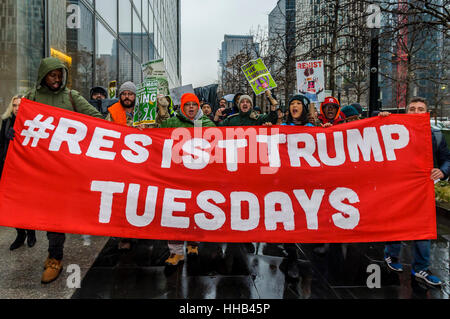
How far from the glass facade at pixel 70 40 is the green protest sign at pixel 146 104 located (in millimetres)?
3363

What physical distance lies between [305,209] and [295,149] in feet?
2.04

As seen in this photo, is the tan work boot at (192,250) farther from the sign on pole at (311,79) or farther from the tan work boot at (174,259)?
the sign on pole at (311,79)

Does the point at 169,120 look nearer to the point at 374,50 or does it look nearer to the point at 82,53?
the point at 374,50

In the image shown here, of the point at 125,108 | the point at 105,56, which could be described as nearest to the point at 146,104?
the point at 125,108

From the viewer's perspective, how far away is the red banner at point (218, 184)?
3.46 m

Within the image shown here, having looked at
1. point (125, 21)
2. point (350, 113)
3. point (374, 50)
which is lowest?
point (350, 113)

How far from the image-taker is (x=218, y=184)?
360 cm

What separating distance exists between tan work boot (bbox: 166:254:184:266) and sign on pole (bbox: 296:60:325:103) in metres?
3.29

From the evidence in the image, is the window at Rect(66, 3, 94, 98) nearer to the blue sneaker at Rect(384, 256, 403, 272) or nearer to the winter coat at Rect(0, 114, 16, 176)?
the winter coat at Rect(0, 114, 16, 176)

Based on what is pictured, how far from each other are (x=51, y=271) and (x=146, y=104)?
2.03 metres

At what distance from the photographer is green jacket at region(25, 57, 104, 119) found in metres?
3.83

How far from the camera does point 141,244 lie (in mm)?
4875
